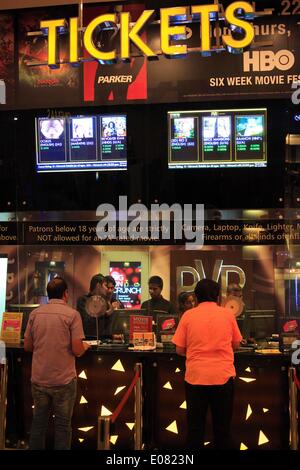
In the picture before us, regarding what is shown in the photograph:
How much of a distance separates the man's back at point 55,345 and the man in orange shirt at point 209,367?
2.68 feet

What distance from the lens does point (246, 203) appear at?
20.1ft

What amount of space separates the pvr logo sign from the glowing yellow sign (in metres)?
1.09

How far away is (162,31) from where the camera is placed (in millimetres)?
5137

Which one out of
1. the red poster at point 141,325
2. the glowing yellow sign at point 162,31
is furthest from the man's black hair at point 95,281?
the glowing yellow sign at point 162,31

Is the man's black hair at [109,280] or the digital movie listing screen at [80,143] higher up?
the digital movie listing screen at [80,143]

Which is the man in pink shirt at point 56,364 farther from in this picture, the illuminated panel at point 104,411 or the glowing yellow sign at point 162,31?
the glowing yellow sign at point 162,31

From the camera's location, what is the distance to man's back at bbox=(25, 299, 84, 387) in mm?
4215

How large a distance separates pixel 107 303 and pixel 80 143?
180cm

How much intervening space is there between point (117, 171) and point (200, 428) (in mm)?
3159

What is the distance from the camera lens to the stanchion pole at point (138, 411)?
15.9 feet

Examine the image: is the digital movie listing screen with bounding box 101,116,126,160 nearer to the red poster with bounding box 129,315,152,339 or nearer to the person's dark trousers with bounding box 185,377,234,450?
the red poster with bounding box 129,315,152,339

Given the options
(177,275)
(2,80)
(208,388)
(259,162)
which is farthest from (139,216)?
(208,388)

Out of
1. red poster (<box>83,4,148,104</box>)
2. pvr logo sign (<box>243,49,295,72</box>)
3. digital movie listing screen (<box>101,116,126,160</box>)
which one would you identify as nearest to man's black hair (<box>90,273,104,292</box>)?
digital movie listing screen (<box>101,116,126,160</box>)

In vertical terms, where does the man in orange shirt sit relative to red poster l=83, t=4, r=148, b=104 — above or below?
below
